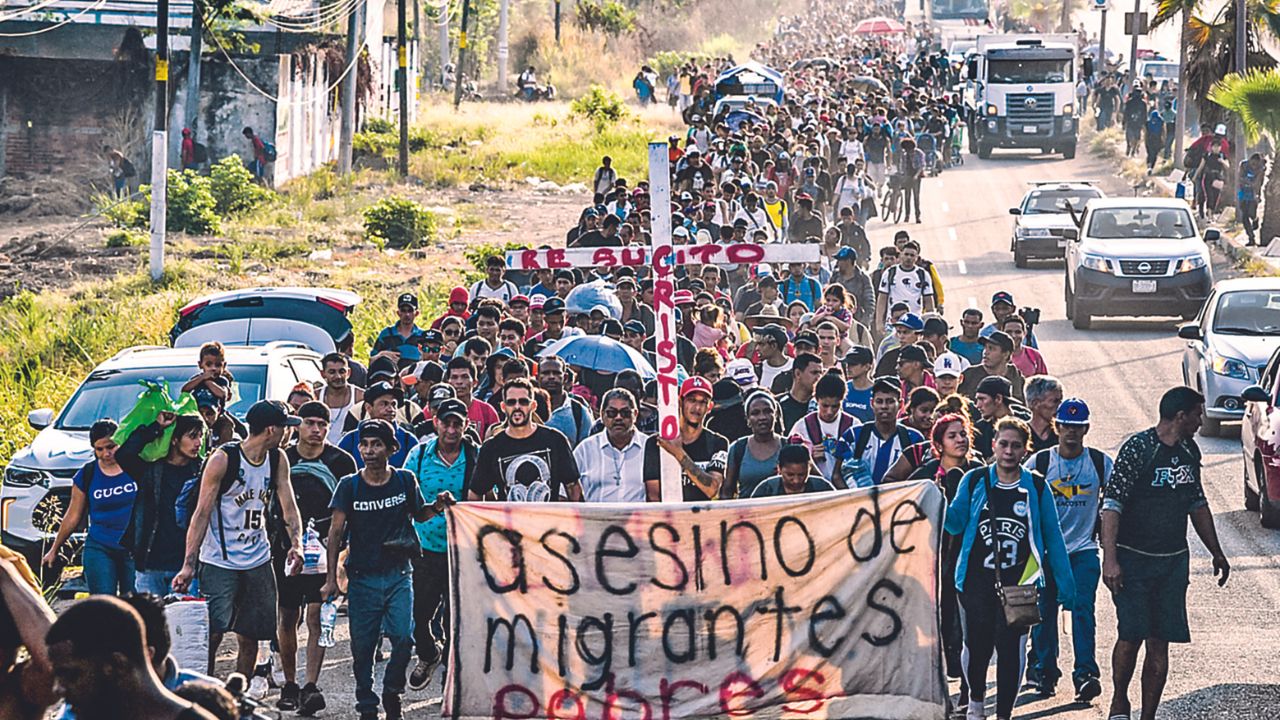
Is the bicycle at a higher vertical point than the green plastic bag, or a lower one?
higher

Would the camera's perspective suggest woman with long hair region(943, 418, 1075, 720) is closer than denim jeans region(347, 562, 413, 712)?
Yes

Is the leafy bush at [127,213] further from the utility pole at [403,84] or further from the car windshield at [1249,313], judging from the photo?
the car windshield at [1249,313]

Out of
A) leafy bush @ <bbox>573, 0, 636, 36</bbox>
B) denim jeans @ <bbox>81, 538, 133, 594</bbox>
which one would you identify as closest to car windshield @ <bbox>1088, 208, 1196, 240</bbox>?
denim jeans @ <bbox>81, 538, 133, 594</bbox>

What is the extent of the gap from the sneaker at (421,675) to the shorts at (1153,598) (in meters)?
3.69

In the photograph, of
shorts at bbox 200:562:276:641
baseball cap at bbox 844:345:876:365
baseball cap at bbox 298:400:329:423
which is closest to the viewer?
shorts at bbox 200:562:276:641

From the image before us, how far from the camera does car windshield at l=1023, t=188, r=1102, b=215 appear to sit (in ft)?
98.0

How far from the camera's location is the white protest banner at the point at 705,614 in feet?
30.0

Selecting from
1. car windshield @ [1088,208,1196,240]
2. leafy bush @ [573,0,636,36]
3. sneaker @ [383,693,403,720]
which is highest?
leafy bush @ [573,0,636,36]

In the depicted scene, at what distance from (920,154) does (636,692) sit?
25.3 m

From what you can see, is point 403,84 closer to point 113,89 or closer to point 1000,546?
point 113,89

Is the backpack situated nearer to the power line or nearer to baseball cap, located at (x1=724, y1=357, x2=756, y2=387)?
baseball cap, located at (x1=724, y1=357, x2=756, y2=387)

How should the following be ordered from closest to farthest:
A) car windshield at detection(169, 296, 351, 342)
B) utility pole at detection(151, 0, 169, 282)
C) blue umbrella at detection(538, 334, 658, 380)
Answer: blue umbrella at detection(538, 334, 658, 380) → car windshield at detection(169, 296, 351, 342) → utility pole at detection(151, 0, 169, 282)

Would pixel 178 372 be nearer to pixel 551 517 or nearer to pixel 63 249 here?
pixel 551 517

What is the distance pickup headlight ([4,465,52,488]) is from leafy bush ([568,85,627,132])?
37.2 m
